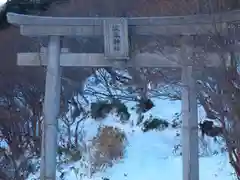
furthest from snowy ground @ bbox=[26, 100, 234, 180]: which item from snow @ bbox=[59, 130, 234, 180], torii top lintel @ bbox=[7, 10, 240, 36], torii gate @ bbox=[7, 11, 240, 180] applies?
torii top lintel @ bbox=[7, 10, 240, 36]

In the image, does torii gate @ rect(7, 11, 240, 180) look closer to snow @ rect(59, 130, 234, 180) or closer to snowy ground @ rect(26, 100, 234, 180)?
snowy ground @ rect(26, 100, 234, 180)

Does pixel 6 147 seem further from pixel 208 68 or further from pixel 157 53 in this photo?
pixel 208 68

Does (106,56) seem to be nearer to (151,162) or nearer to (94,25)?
(94,25)

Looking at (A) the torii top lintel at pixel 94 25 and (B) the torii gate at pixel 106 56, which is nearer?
(A) the torii top lintel at pixel 94 25

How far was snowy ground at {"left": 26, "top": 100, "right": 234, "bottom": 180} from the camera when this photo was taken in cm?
634

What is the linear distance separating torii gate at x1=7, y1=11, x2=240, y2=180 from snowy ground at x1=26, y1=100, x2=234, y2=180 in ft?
6.18

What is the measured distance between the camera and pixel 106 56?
4281 mm

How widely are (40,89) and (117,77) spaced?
7.59ft

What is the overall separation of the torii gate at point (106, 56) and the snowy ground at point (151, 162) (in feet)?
6.18

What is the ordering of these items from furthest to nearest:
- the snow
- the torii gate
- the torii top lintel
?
1. the snow
2. the torii gate
3. the torii top lintel

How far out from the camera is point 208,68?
9.79ft

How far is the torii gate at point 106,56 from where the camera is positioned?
404 cm

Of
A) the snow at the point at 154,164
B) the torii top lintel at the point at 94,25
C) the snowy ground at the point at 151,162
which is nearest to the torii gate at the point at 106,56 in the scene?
the torii top lintel at the point at 94,25

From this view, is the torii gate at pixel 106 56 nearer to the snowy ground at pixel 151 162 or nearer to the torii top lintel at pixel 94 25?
the torii top lintel at pixel 94 25
